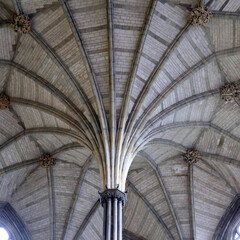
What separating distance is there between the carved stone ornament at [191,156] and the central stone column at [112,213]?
740 cm

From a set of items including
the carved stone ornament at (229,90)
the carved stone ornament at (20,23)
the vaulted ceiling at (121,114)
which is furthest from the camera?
the carved stone ornament at (229,90)

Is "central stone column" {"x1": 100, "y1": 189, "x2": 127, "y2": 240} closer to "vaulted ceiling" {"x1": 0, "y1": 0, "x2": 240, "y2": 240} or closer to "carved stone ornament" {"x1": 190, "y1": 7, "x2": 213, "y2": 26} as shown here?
"vaulted ceiling" {"x1": 0, "y1": 0, "x2": 240, "y2": 240}

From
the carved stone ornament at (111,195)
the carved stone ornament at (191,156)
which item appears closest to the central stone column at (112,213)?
the carved stone ornament at (111,195)

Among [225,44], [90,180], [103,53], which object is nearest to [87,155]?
[90,180]

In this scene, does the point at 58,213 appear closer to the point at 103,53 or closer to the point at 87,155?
the point at 87,155

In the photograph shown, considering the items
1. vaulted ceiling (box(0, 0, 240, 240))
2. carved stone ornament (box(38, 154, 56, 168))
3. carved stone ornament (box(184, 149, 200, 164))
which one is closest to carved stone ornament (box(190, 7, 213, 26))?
vaulted ceiling (box(0, 0, 240, 240))

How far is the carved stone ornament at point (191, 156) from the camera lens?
25188mm

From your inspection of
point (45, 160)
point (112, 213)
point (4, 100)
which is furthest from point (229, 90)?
point (4, 100)

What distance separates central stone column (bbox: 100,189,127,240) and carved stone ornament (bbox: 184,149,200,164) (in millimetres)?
7402

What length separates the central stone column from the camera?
1753 cm

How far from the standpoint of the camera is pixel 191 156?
995 inches

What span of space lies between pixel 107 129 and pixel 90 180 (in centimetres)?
661

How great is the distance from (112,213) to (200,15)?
307 inches

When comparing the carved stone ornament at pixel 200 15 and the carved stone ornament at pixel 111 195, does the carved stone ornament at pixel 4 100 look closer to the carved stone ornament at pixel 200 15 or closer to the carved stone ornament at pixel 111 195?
the carved stone ornament at pixel 111 195
